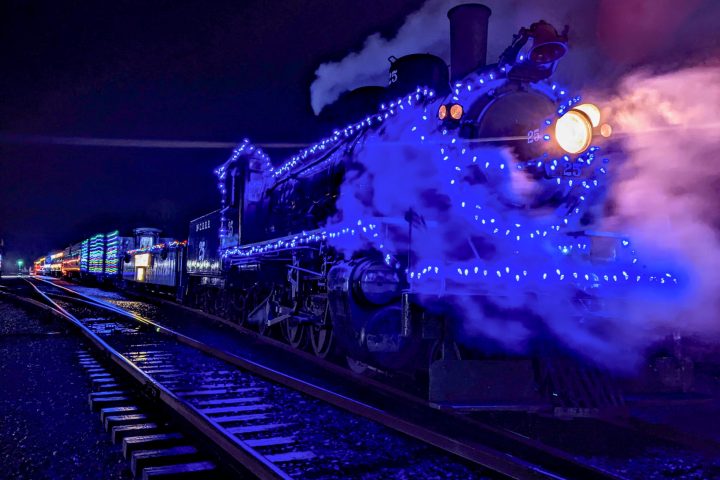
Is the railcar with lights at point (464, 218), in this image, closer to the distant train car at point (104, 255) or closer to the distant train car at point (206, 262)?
the distant train car at point (206, 262)

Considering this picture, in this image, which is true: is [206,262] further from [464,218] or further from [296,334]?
[464,218]

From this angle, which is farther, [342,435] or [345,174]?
[345,174]

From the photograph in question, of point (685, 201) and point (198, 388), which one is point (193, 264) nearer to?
point (198, 388)

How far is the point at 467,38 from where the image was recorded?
6148 millimetres

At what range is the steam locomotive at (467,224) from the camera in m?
4.68

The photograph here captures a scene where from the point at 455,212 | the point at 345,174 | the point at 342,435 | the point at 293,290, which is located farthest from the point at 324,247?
the point at 342,435

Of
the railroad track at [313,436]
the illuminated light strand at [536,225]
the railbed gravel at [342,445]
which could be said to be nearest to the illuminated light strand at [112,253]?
the railroad track at [313,436]

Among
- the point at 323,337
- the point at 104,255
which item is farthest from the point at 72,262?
the point at 323,337

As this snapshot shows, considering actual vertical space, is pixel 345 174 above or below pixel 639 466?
above

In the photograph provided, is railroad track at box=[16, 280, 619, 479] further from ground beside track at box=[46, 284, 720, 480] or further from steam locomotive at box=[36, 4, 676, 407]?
steam locomotive at box=[36, 4, 676, 407]

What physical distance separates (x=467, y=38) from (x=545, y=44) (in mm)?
1437

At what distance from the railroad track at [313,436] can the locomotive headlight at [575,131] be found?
8.17ft

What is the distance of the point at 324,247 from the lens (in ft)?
22.4

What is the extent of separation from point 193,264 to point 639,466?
1200 centimetres
